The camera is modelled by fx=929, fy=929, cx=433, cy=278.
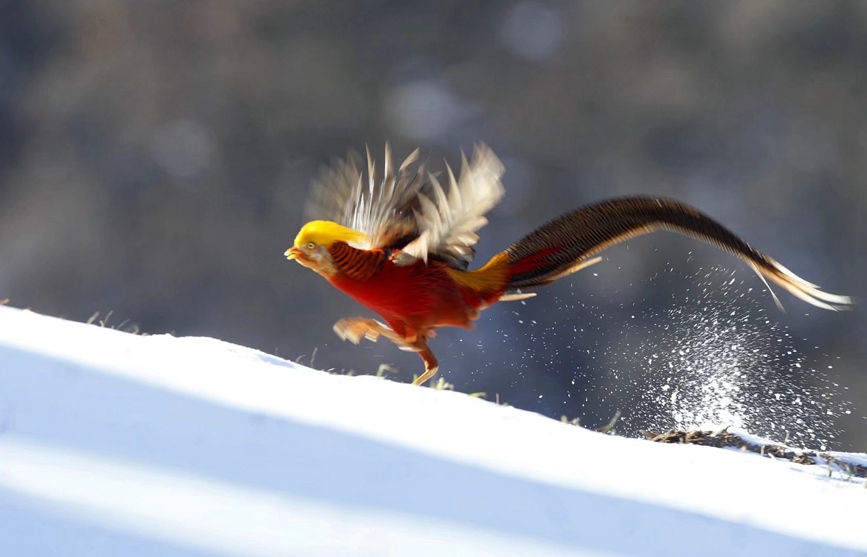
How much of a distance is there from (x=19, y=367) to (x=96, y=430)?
0.23 m

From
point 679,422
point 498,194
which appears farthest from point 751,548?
point 679,422

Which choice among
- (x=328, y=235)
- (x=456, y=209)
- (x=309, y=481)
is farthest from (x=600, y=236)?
(x=309, y=481)

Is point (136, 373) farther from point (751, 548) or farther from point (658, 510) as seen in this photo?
point (751, 548)

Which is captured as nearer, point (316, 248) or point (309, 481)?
point (309, 481)

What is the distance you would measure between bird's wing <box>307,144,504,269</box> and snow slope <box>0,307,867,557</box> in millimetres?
986

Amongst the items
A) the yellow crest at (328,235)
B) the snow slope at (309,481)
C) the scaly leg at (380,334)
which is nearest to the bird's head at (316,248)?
the yellow crest at (328,235)

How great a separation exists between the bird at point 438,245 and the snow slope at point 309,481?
2.98ft

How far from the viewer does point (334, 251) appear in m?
2.58

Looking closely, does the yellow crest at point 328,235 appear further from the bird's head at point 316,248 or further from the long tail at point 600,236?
the long tail at point 600,236

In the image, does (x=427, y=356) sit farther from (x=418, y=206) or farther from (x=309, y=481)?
(x=309, y=481)

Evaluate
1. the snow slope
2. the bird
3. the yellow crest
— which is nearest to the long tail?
the bird

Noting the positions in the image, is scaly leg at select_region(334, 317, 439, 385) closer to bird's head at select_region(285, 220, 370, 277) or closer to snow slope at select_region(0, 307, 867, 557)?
bird's head at select_region(285, 220, 370, 277)

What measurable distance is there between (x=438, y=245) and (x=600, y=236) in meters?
0.50

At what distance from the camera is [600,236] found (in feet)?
9.26
